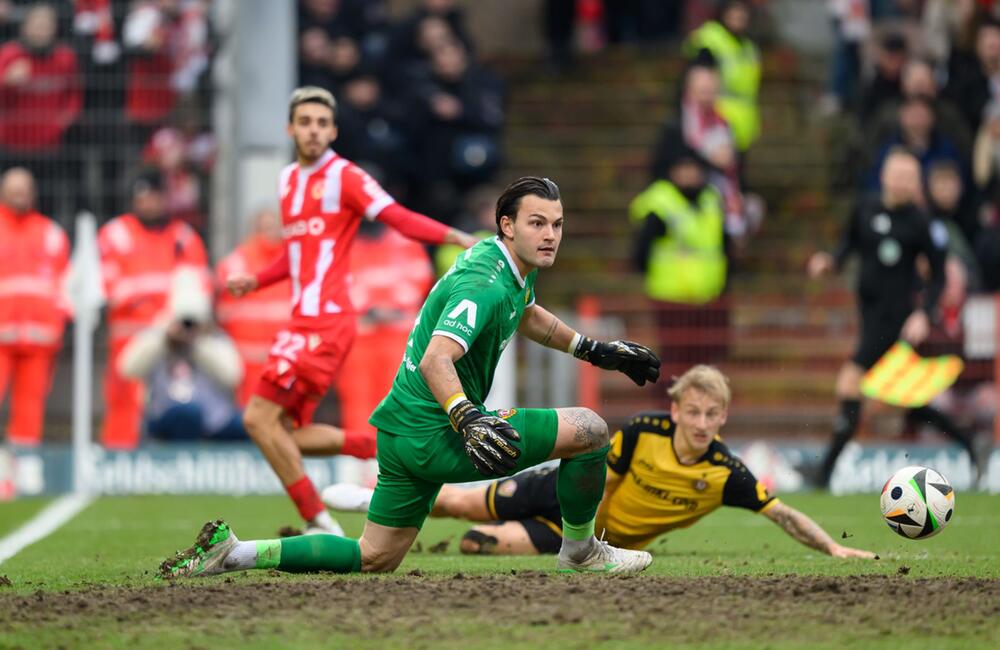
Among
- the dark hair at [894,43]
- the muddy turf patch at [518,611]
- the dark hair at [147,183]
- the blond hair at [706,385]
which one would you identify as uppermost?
the dark hair at [894,43]

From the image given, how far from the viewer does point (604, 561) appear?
8.16 metres

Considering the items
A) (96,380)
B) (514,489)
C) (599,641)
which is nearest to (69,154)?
(96,380)

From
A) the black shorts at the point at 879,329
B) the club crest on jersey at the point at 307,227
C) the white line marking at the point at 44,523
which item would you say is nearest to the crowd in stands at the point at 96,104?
the white line marking at the point at 44,523

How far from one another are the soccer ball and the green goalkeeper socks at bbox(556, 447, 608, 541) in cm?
167

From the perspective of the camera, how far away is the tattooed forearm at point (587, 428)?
25.1 feet

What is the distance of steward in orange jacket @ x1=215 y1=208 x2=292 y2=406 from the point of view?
15.8 meters

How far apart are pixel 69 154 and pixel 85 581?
10.2 m

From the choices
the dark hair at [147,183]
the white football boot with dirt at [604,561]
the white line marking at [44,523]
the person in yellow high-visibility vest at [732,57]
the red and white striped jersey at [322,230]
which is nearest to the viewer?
the white football boot with dirt at [604,561]

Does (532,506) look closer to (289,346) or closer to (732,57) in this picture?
(289,346)

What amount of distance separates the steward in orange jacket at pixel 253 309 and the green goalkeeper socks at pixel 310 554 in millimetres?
8001

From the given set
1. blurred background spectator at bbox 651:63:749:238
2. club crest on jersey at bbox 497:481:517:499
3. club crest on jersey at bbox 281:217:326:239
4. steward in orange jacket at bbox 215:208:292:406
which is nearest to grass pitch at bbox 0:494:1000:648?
club crest on jersey at bbox 497:481:517:499

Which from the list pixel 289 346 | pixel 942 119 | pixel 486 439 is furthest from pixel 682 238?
pixel 486 439

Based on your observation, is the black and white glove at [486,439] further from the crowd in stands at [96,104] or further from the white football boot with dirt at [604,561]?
the crowd in stands at [96,104]

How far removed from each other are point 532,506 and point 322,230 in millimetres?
2026
